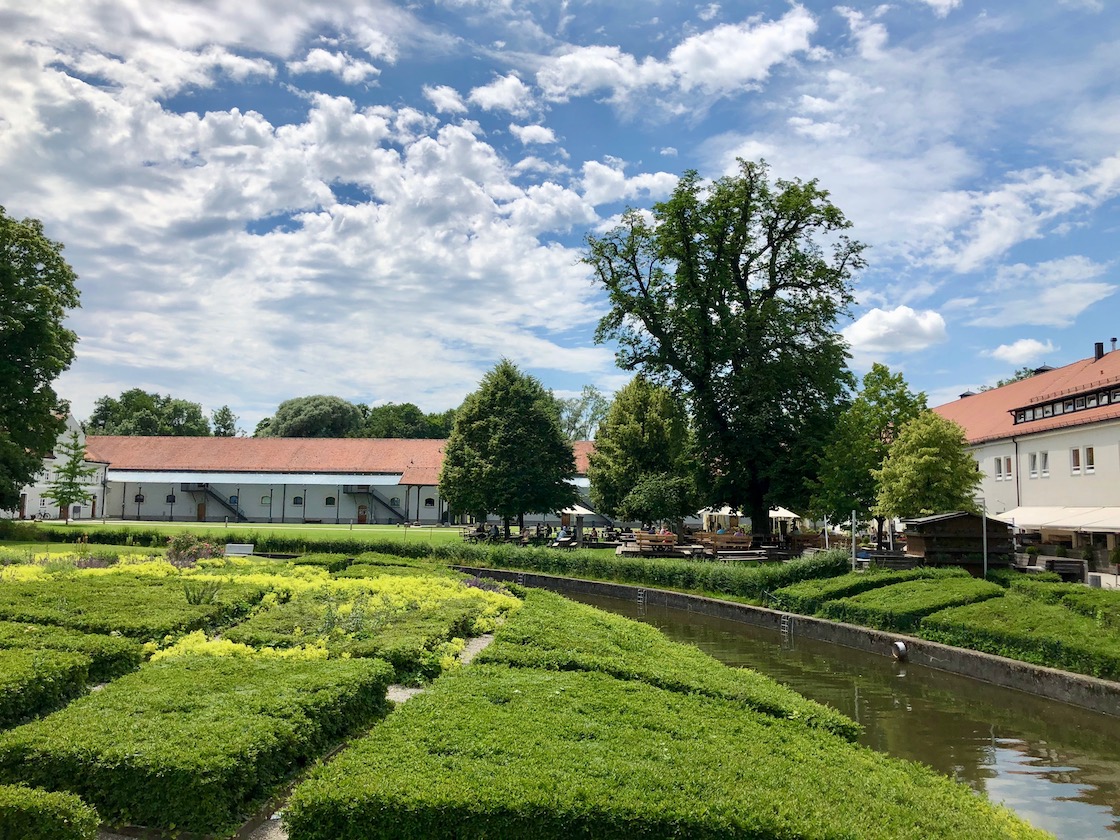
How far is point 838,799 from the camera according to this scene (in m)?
6.63

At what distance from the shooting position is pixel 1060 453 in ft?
104

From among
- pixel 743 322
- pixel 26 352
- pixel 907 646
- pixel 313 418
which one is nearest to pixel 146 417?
pixel 313 418

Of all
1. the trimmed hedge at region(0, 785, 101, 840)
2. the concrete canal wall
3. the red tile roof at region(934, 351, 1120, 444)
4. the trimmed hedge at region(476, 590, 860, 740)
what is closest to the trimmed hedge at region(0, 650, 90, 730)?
the trimmed hedge at region(0, 785, 101, 840)

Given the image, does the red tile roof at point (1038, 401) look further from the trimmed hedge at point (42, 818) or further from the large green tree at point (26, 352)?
the large green tree at point (26, 352)

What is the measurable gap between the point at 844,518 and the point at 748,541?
373 cm

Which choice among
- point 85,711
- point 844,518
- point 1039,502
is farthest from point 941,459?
point 85,711

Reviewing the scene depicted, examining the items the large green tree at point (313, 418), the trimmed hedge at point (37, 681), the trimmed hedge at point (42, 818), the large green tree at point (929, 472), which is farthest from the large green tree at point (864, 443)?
the large green tree at point (313, 418)

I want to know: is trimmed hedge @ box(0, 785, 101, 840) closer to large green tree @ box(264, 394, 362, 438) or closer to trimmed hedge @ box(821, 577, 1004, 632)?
trimmed hedge @ box(821, 577, 1004, 632)

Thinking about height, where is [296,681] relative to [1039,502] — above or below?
below

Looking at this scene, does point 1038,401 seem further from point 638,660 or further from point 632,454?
point 638,660

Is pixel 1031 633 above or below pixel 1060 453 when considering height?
below

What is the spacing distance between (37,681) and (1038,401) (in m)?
37.0

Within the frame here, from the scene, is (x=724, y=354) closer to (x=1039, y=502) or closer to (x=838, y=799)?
(x=1039, y=502)

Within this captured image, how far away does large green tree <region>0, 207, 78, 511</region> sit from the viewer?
33.9 metres
